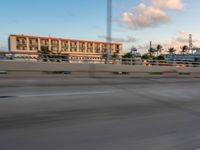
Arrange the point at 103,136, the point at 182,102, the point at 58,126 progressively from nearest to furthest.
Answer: the point at 103,136
the point at 58,126
the point at 182,102

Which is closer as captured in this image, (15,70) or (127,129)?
(127,129)

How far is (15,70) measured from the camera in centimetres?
1834

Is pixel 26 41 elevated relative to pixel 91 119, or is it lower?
elevated

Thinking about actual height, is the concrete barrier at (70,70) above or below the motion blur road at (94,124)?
above

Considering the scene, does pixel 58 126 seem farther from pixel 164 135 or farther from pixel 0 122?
pixel 164 135

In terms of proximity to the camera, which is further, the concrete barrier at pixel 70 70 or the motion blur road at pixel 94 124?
the concrete barrier at pixel 70 70

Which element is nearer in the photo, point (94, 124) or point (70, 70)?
point (94, 124)

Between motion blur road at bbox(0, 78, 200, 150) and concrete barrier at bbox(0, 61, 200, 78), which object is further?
concrete barrier at bbox(0, 61, 200, 78)

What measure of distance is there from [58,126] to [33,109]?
1669 mm

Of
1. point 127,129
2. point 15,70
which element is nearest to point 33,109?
point 127,129

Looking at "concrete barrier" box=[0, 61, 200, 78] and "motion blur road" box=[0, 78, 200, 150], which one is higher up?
"concrete barrier" box=[0, 61, 200, 78]

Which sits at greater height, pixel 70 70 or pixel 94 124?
pixel 70 70

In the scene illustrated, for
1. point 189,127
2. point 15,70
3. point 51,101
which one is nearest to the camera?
point 189,127

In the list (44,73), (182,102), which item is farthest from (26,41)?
(182,102)
